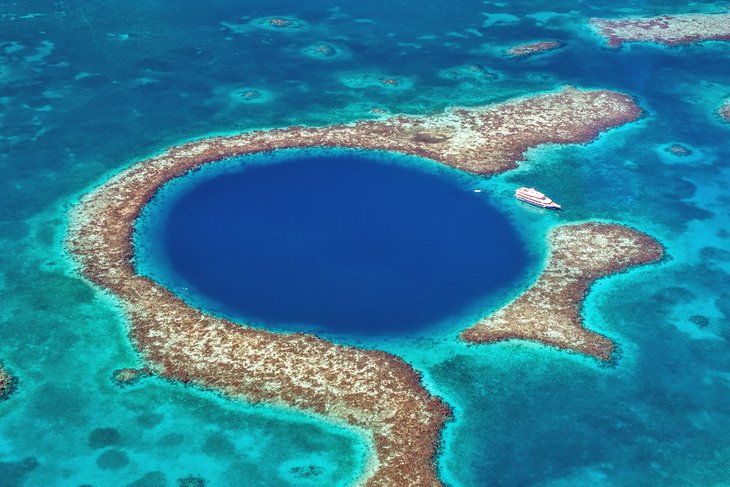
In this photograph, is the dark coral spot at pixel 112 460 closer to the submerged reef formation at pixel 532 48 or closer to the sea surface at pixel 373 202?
the sea surface at pixel 373 202

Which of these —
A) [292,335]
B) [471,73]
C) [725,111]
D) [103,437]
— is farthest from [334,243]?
[725,111]

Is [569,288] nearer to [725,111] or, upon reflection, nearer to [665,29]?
[725,111]

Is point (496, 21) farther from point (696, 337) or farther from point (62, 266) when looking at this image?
point (62, 266)

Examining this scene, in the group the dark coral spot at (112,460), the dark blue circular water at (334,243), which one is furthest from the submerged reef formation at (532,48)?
the dark coral spot at (112,460)

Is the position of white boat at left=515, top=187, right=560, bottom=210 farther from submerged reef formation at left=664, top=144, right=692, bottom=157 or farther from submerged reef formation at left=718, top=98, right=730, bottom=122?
submerged reef formation at left=718, top=98, right=730, bottom=122

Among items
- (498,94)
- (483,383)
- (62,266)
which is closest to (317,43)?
(498,94)
